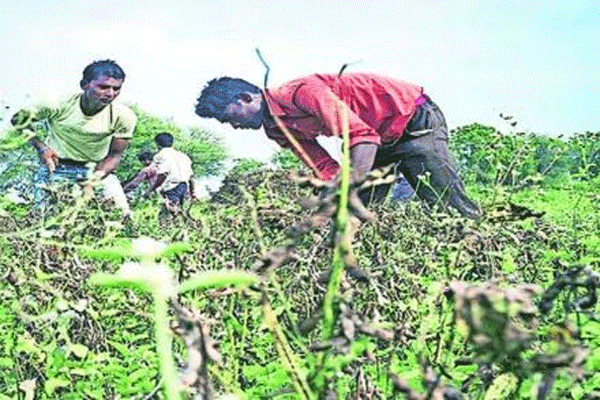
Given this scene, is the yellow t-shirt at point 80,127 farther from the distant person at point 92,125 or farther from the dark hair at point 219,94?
the dark hair at point 219,94

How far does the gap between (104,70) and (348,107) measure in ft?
7.60

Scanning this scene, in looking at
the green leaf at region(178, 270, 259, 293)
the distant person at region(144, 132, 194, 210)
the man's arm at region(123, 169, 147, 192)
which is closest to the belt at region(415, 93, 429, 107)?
the green leaf at region(178, 270, 259, 293)

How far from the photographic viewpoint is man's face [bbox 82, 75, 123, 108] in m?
7.71

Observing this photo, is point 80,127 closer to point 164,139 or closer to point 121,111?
point 121,111

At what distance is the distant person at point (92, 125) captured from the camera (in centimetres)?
773

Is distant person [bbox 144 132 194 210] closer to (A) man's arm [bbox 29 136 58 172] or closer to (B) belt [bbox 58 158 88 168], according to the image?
(B) belt [bbox 58 158 88 168]

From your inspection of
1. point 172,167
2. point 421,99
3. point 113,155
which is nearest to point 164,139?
point 172,167

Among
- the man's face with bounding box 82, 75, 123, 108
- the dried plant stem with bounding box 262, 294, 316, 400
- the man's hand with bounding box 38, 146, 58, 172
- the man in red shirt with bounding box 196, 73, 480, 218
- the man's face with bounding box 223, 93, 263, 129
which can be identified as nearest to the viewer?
the dried plant stem with bounding box 262, 294, 316, 400

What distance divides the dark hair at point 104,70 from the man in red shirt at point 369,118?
4.53 feet

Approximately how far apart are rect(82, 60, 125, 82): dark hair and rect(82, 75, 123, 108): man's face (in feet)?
0.08

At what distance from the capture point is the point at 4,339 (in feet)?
12.2

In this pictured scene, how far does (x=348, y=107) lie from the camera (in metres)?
5.87

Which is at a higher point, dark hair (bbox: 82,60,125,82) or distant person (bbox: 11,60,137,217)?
dark hair (bbox: 82,60,125,82)

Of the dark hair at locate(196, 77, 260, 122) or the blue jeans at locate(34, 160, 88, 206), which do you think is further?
the blue jeans at locate(34, 160, 88, 206)
